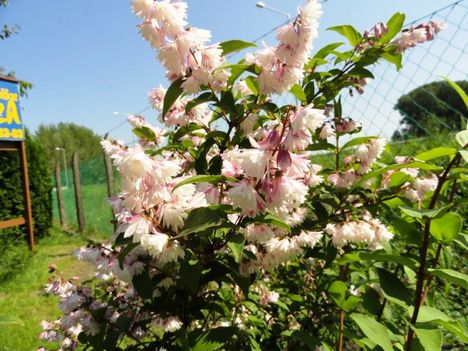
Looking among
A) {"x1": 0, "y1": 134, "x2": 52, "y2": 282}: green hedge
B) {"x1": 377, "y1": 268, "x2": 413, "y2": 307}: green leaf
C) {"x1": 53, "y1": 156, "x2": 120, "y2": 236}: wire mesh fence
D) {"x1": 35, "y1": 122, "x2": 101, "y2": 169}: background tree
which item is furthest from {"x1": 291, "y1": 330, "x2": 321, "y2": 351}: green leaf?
{"x1": 35, "y1": 122, "x2": 101, "y2": 169}: background tree

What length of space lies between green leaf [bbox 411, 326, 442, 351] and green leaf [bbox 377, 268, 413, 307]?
0.08 m

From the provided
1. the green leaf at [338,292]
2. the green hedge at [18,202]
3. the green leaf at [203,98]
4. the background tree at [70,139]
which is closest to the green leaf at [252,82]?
the green leaf at [203,98]

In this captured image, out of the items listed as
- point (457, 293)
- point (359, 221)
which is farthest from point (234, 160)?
point (457, 293)

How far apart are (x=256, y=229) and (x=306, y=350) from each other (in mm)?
734

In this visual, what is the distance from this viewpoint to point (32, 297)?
182 inches

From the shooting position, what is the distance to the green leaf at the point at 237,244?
88cm

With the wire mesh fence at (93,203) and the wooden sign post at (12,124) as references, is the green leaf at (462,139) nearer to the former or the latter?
the wooden sign post at (12,124)

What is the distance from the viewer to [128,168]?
0.75 m

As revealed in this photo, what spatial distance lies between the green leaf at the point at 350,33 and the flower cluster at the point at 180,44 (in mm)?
522

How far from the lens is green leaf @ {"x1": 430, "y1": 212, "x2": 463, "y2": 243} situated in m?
0.89

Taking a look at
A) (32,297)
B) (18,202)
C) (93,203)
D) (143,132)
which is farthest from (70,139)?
(143,132)

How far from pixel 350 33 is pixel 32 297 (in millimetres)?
4758

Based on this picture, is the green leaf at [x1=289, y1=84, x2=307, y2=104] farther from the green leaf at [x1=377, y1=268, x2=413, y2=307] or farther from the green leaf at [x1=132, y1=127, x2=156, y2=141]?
the green leaf at [x1=132, y1=127, x2=156, y2=141]

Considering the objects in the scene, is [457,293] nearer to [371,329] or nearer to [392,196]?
[392,196]
